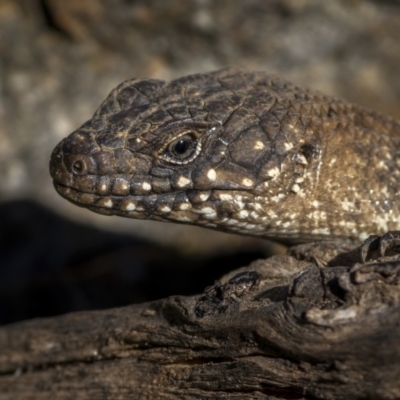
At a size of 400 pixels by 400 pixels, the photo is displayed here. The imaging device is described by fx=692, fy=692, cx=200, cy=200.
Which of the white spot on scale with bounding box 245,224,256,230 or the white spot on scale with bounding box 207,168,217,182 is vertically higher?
the white spot on scale with bounding box 207,168,217,182

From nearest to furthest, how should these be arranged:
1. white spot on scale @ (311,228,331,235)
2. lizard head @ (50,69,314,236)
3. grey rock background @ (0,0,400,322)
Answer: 1. lizard head @ (50,69,314,236)
2. white spot on scale @ (311,228,331,235)
3. grey rock background @ (0,0,400,322)

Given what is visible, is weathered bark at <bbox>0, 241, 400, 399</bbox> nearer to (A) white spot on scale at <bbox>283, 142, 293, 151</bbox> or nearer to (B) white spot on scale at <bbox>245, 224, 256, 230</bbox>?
(B) white spot on scale at <bbox>245, 224, 256, 230</bbox>

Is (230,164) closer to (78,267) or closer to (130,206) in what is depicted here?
(130,206)

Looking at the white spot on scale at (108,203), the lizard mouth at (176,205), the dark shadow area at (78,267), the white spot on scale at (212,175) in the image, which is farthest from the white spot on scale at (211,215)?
the dark shadow area at (78,267)

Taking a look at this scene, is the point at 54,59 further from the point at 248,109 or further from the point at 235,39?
the point at 248,109

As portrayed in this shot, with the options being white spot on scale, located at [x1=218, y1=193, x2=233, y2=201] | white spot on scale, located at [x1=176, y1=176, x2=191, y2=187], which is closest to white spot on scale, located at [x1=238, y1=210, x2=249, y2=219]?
white spot on scale, located at [x1=218, y1=193, x2=233, y2=201]

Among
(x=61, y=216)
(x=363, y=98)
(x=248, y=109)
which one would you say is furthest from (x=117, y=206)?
(x=363, y=98)
